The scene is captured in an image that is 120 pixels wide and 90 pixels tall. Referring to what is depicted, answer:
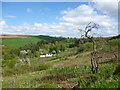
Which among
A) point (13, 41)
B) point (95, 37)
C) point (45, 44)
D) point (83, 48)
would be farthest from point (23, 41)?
point (95, 37)

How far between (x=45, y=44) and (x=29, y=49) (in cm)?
2017

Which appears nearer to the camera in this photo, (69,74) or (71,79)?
(71,79)

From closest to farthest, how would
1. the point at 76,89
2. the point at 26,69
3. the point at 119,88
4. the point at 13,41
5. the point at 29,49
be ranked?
the point at 119,88 → the point at 76,89 → the point at 26,69 → the point at 29,49 → the point at 13,41

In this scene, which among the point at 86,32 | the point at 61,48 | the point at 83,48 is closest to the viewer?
the point at 86,32

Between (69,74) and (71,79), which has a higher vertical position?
(71,79)

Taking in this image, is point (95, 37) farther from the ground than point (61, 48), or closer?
farther from the ground

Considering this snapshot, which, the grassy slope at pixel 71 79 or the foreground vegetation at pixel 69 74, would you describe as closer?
the grassy slope at pixel 71 79

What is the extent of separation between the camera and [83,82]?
32.2 feet

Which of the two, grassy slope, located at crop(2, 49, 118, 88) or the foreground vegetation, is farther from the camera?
the foreground vegetation

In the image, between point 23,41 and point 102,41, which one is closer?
point 102,41

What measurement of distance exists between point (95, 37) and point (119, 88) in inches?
292

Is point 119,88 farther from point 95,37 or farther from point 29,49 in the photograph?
point 29,49

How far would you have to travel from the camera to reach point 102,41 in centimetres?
1440

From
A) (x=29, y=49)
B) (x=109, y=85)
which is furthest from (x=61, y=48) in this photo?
(x=109, y=85)
